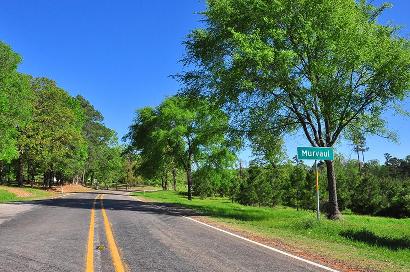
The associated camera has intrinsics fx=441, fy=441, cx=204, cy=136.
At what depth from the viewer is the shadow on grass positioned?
45.2ft

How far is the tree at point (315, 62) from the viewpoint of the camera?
20141 mm

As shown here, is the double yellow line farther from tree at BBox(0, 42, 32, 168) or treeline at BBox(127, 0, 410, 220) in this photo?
tree at BBox(0, 42, 32, 168)

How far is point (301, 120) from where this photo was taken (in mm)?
23188

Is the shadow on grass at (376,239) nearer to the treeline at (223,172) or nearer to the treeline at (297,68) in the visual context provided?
the treeline at (297,68)

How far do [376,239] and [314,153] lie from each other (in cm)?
465

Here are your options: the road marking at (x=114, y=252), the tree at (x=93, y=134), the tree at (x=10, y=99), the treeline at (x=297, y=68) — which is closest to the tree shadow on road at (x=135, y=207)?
the treeline at (x=297, y=68)

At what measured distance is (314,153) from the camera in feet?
60.5

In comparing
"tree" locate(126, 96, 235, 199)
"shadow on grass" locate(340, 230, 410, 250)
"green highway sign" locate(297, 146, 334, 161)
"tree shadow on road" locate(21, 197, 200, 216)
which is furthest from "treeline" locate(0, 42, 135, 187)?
"shadow on grass" locate(340, 230, 410, 250)

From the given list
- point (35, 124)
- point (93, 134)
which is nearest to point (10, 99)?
point (35, 124)

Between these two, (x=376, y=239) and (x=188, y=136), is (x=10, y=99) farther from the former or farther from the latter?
(x=376, y=239)

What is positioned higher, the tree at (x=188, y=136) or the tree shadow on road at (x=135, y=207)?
the tree at (x=188, y=136)

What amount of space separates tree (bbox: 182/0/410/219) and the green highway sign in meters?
A: 3.24

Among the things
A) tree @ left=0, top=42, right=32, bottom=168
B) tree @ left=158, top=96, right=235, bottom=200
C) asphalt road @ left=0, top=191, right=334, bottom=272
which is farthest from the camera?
tree @ left=158, top=96, right=235, bottom=200

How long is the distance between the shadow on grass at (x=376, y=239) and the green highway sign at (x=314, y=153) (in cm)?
350
